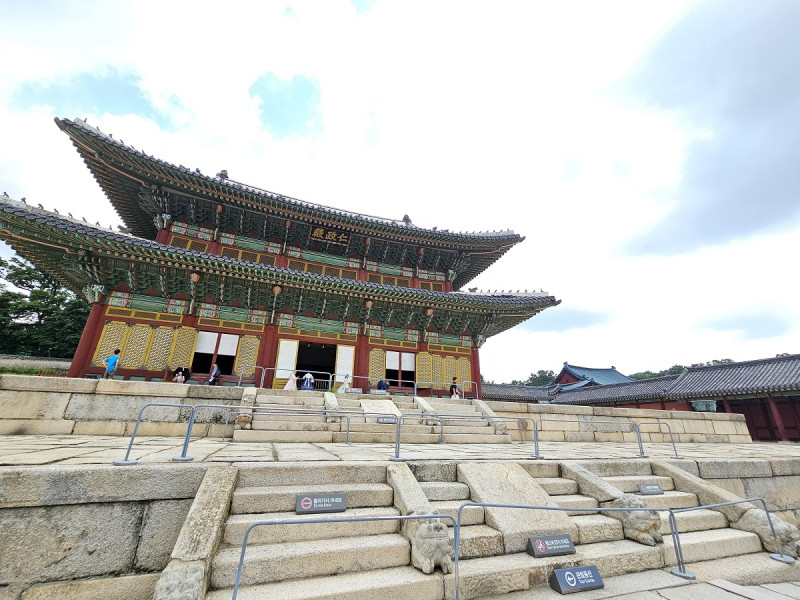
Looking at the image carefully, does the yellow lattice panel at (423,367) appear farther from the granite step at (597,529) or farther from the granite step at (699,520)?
the granite step at (597,529)

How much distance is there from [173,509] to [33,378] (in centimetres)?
650

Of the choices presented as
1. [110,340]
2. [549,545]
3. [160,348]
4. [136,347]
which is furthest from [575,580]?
[110,340]

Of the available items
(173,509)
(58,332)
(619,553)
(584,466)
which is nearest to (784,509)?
(584,466)

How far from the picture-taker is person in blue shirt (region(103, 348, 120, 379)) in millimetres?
10405

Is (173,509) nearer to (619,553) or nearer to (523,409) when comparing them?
(619,553)

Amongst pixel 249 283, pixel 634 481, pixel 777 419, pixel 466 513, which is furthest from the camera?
pixel 777 419

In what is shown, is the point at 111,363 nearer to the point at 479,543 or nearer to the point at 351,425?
the point at 351,425

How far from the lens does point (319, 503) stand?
3.55 m

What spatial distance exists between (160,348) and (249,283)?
377 cm

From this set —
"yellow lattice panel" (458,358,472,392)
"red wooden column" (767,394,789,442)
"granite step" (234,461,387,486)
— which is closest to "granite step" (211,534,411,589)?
"granite step" (234,461,387,486)

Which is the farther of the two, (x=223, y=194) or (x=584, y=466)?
(x=223, y=194)

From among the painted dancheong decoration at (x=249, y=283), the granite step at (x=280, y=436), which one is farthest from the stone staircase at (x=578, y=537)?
the painted dancheong decoration at (x=249, y=283)

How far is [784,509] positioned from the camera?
6797 millimetres

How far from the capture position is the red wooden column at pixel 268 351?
12.9 metres
